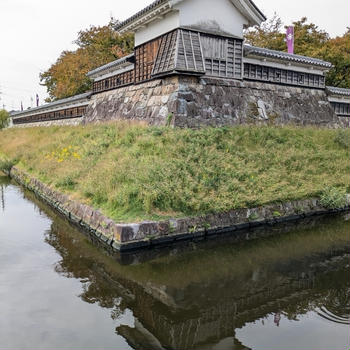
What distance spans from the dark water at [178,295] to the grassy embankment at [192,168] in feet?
3.99

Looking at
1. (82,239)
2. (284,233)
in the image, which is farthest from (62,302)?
(284,233)

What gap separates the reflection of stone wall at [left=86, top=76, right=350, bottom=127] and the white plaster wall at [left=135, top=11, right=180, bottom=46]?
197cm

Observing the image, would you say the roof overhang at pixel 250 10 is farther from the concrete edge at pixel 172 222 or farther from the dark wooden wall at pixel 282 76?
the concrete edge at pixel 172 222

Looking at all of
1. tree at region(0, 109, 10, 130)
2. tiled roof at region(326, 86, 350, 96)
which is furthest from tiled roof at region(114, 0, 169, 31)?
tree at region(0, 109, 10, 130)

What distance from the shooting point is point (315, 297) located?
5.26 meters

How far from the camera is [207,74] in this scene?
13336 millimetres

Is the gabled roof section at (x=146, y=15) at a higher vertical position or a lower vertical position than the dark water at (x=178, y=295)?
higher

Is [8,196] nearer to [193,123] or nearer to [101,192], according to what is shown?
[101,192]

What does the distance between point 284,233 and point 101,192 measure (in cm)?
499

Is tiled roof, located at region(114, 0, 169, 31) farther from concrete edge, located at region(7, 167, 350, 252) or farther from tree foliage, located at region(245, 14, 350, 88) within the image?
tree foliage, located at region(245, 14, 350, 88)

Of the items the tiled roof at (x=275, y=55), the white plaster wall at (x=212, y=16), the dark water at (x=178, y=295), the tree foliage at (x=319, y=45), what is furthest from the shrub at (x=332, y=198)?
the tree foliage at (x=319, y=45)

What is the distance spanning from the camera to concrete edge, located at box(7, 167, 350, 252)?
6984 mm

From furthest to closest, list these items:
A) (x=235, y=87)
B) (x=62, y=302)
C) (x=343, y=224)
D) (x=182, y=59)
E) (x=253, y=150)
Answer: (x=235, y=87) → (x=182, y=59) → (x=253, y=150) → (x=343, y=224) → (x=62, y=302)

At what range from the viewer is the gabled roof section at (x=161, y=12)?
12229mm
